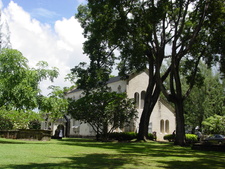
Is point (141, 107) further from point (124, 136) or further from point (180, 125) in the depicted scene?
point (180, 125)

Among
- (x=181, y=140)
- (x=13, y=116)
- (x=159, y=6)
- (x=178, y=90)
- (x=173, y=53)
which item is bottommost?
(x=181, y=140)

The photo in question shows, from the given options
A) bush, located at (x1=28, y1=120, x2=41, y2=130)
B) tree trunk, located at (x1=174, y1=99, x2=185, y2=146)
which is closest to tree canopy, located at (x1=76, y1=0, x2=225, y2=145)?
tree trunk, located at (x1=174, y1=99, x2=185, y2=146)

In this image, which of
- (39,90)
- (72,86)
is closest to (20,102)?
(39,90)

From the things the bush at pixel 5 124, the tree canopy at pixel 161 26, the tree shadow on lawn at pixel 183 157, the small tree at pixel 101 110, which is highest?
the tree canopy at pixel 161 26

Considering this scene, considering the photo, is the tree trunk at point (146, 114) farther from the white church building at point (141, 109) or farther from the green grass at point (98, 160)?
the green grass at point (98, 160)

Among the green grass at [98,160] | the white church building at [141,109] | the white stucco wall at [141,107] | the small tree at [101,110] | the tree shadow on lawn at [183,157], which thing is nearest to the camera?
the green grass at [98,160]

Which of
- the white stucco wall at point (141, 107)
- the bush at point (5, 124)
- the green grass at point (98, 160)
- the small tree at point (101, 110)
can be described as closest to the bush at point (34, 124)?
the bush at point (5, 124)

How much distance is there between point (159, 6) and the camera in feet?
68.2

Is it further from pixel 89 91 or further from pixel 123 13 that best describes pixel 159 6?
pixel 89 91

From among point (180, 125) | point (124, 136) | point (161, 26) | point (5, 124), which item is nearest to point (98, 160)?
point (180, 125)

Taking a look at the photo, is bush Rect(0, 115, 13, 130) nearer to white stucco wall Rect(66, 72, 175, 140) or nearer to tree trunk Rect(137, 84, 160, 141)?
tree trunk Rect(137, 84, 160, 141)

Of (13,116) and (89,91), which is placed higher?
(89,91)

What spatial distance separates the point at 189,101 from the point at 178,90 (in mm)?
27512

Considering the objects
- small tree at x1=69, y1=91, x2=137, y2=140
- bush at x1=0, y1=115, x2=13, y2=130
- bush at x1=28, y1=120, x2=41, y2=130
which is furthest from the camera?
bush at x1=28, y1=120, x2=41, y2=130
